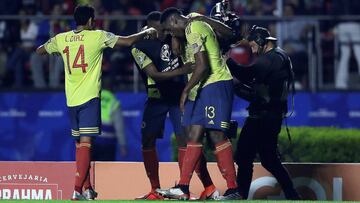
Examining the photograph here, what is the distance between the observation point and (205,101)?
55.6 feet

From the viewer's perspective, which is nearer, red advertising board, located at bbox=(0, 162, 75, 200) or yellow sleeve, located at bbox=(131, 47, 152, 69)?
yellow sleeve, located at bbox=(131, 47, 152, 69)

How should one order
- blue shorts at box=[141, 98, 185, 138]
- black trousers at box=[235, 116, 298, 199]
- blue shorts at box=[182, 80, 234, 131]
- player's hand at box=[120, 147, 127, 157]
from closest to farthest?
blue shorts at box=[182, 80, 234, 131] < blue shorts at box=[141, 98, 185, 138] < black trousers at box=[235, 116, 298, 199] < player's hand at box=[120, 147, 127, 157]

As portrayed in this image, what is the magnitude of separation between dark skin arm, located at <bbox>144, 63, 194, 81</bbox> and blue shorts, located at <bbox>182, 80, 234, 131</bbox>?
374 mm

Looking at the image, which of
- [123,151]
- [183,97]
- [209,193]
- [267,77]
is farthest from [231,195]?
[123,151]

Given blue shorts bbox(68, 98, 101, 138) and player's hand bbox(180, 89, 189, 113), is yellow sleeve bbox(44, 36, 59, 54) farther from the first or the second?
player's hand bbox(180, 89, 189, 113)

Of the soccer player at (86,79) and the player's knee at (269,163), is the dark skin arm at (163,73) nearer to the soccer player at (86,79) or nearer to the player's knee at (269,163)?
the soccer player at (86,79)

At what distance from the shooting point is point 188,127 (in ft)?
56.0

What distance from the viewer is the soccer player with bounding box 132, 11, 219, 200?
17.5 meters

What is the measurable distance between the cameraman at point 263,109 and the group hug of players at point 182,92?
12 mm

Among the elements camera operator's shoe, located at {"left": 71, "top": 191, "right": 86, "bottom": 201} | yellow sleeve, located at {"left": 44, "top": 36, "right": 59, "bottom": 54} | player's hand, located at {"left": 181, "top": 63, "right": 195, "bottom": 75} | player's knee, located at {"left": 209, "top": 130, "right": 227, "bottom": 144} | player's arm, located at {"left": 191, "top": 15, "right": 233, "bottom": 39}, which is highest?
player's arm, located at {"left": 191, "top": 15, "right": 233, "bottom": 39}

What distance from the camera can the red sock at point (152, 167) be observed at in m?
17.9

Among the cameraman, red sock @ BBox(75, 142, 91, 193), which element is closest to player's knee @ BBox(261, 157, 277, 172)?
the cameraman

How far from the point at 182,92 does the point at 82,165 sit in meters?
1.42

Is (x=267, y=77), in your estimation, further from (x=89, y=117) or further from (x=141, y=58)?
(x=89, y=117)
